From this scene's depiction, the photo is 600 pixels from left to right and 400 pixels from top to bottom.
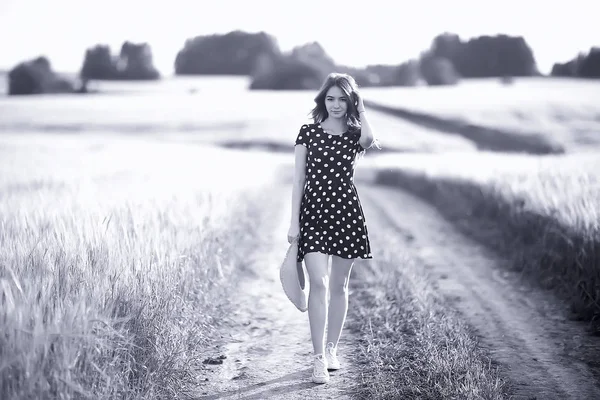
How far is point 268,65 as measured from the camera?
63.2 meters

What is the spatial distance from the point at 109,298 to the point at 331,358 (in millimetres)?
1724

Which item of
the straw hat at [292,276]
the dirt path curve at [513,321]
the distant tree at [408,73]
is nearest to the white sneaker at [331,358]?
the straw hat at [292,276]

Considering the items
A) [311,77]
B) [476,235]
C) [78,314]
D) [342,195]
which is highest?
[311,77]

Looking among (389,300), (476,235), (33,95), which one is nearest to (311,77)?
(33,95)

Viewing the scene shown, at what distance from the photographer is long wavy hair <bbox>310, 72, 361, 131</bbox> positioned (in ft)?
14.3

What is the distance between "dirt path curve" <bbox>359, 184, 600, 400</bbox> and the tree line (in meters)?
36.3

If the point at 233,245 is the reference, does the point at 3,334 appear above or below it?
above

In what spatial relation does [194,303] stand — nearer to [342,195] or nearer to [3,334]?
[342,195]

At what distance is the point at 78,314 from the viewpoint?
3.12m

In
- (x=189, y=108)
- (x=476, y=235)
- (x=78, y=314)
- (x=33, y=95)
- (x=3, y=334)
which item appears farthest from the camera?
(x=33, y=95)

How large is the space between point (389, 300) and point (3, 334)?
3.96m

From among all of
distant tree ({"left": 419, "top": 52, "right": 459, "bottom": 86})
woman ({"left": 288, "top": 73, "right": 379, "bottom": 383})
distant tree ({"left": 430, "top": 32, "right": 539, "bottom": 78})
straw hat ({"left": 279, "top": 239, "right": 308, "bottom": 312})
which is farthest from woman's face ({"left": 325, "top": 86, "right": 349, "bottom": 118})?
distant tree ({"left": 419, "top": 52, "right": 459, "bottom": 86})

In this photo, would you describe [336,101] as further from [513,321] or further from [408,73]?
[408,73]

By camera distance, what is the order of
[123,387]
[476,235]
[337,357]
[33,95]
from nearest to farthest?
[123,387] → [337,357] → [476,235] → [33,95]
